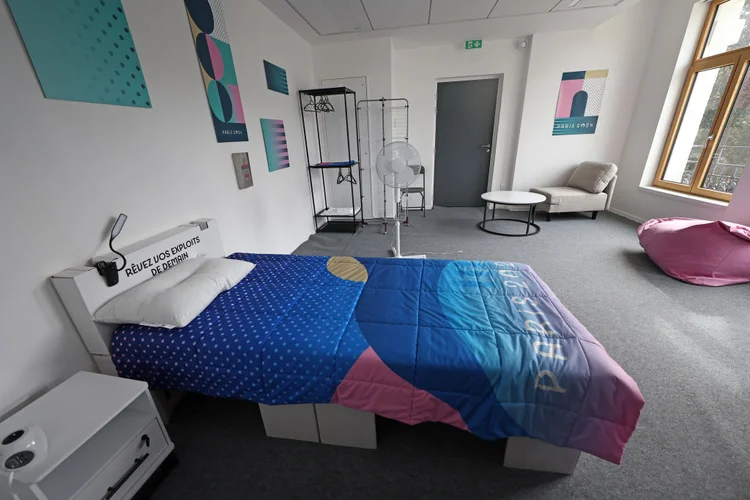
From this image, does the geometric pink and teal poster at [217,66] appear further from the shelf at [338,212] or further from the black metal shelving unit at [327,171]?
the shelf at [338,212]

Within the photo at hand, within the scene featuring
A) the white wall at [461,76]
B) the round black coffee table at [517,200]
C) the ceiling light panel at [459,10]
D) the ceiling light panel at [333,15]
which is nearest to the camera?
the ceiling light panel at [333,15]

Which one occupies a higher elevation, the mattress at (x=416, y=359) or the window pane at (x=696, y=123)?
the window pane at (x=696, y=123)

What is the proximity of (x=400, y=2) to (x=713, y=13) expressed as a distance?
12.0ft

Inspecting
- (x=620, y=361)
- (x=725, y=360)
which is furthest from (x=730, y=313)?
(x=620, y=361)

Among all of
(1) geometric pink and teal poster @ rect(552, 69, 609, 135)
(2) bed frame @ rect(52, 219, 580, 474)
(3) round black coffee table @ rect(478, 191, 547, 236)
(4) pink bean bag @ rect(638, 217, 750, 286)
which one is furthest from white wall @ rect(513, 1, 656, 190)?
(2) bed frame @ rect(52, 219, 580, 474)

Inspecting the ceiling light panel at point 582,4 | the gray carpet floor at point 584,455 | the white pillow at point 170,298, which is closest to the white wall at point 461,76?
the ceiling light panel at point 582,4

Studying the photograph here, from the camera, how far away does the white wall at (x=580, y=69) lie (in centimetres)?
399

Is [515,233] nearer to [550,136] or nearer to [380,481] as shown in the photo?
[550,136]

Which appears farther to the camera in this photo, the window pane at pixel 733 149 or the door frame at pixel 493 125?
the door frame at pixel 493 125

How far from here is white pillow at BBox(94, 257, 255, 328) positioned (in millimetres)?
1258

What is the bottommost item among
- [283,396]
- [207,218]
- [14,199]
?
[283,396]

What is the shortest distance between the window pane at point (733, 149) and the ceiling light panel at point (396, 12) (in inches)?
135

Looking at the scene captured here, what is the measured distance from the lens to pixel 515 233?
12.5 feet

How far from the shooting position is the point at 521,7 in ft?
10.4
